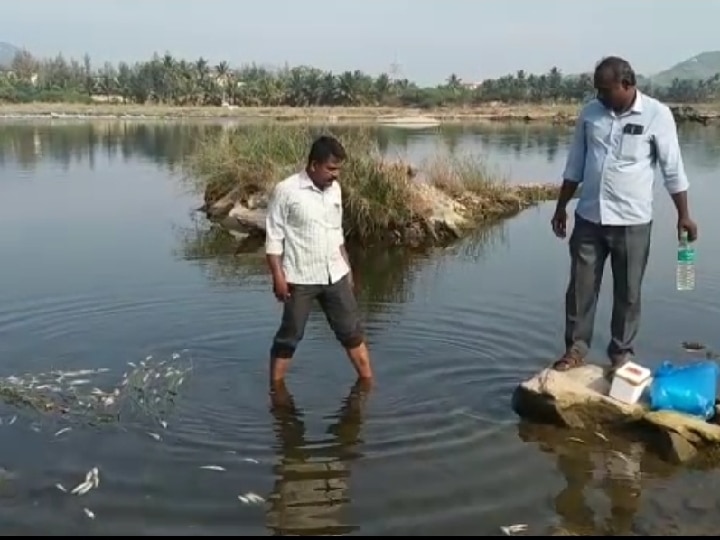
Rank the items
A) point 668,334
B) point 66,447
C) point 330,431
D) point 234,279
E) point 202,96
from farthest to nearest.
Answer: point 202,96 < point 234,279 < point 668,334 < point 330,431 < point 66,447

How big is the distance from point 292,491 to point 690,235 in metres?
3.23

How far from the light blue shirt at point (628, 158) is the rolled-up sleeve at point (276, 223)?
6.96 feet

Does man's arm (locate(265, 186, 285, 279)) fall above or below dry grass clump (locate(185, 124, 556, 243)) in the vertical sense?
above

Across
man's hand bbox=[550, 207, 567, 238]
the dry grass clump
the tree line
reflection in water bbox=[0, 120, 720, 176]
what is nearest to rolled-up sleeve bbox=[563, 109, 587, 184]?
man's hand bbox=[550, 207, 567, 238]

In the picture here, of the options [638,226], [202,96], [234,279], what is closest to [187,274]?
[234,279]

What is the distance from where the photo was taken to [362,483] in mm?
5203

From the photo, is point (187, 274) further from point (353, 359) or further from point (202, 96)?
point (202, 96)

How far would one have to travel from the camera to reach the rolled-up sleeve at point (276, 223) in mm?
6293

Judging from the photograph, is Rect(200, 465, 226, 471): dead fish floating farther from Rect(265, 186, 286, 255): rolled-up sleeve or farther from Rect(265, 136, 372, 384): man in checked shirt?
Rect(265, 186, 286, 255): rolled-up sleeve

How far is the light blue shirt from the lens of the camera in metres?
6.02

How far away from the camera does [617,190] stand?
20.0 ft

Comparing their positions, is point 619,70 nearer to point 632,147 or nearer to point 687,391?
point 632,147

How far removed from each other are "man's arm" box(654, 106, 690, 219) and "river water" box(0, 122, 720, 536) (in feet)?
5.86

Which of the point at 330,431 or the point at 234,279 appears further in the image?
the point at 234,279
